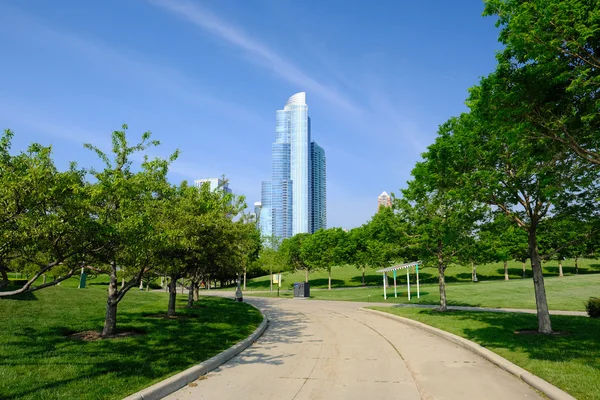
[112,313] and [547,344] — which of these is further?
[112,313]

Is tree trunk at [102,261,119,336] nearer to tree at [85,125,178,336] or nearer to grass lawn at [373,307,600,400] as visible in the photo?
tree at [85,125,178,336]

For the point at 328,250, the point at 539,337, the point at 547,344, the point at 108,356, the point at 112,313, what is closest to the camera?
the point at 108,356

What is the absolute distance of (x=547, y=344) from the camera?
420 inches

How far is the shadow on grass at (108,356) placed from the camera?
689 cm

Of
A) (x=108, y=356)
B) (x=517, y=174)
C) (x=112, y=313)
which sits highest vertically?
(x=517, y=174)

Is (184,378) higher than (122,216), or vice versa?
(122,216)

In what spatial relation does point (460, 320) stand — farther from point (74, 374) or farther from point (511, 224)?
point (74, 374)

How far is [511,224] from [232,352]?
448 inches

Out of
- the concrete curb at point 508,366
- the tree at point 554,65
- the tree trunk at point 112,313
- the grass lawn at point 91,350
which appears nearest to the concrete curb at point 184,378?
the grass lawn at point 91,350

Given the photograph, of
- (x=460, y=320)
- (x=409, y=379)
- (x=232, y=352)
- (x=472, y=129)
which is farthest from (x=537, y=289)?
(x=232, y=352)

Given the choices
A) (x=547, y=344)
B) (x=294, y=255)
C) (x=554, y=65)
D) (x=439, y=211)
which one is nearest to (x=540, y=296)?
(x=547, y=344)

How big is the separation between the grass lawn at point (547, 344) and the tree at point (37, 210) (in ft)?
31.7

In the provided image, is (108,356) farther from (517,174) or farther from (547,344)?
(517,174)

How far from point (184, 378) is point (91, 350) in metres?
3.64
